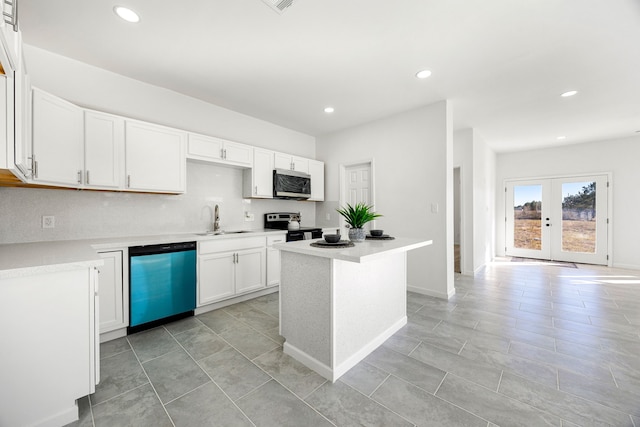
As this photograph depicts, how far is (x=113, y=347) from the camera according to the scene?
224 centimetres

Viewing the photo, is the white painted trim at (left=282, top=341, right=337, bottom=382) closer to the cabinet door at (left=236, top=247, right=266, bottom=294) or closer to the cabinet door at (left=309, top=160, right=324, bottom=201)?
the cabinet door at (left=236, top=247, right=266, bottom=294)

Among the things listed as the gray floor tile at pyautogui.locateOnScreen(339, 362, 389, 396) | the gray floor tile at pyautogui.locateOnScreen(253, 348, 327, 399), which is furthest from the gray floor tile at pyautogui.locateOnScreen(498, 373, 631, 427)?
the gray floor tile at pyautogui.locateOnScreen(253, 348, 327, 399)

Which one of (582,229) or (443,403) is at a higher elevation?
(582,229)

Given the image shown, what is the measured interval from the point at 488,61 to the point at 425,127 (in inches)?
44.3

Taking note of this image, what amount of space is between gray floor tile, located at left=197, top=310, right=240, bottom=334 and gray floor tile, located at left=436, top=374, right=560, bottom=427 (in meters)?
2.03

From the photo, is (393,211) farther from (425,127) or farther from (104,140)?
(104,140)

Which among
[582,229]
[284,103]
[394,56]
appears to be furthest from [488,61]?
[582,229]

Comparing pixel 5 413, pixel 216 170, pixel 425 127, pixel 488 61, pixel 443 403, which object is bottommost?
pixel 443 403

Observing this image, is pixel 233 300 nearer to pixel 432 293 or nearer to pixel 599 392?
pixel 432 293

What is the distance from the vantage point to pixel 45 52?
239 centimetres

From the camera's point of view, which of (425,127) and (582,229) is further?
(582,229)

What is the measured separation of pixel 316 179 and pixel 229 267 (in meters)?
2.39

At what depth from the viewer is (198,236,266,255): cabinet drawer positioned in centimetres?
294

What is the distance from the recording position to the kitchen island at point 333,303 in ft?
6.01
